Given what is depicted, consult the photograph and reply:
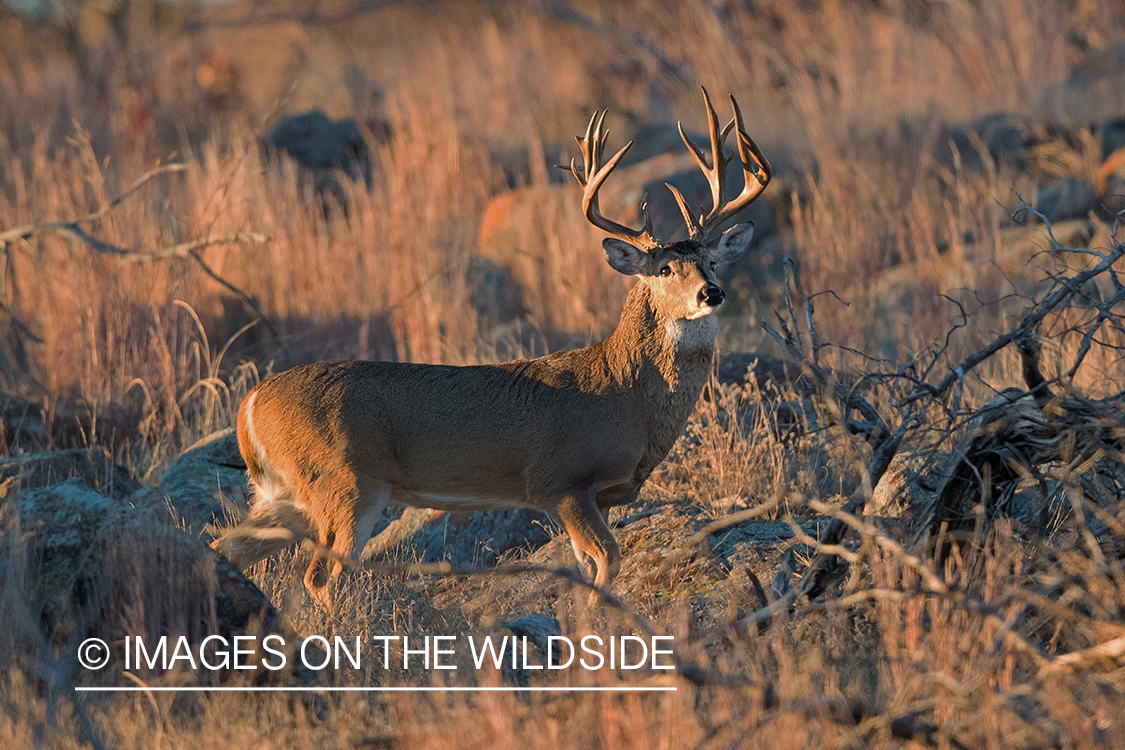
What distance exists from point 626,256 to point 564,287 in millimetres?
5000

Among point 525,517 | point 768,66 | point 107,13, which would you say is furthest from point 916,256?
point 107,13

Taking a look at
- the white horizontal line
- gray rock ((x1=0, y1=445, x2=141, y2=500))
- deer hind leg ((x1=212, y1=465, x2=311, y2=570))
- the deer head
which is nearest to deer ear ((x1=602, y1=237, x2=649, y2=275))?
the deer head

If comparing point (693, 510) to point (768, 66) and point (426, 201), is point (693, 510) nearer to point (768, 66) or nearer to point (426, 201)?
point (426, 201)

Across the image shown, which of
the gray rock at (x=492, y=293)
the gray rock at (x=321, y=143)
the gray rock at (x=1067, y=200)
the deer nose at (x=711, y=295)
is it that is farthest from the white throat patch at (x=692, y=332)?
the gray rock at (x=321, y=143)

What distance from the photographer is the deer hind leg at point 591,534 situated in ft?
17.1

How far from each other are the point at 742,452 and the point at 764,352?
8.16 ft

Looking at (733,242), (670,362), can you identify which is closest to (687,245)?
(733,242)

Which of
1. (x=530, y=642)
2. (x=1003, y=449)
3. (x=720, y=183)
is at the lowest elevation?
(x=530, y=642)

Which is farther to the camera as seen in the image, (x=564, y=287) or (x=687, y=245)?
(x=564, y=287)

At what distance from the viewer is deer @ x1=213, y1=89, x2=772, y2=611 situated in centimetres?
525

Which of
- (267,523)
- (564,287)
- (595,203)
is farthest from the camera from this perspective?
(564,287)

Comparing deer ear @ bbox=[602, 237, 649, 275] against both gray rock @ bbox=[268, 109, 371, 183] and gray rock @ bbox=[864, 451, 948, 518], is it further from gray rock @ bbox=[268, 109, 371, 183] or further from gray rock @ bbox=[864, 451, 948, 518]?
gray rock @ bbox=[268, 109, 371, 183]

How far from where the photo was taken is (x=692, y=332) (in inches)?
221

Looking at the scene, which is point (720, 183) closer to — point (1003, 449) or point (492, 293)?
point (1003, 449)
